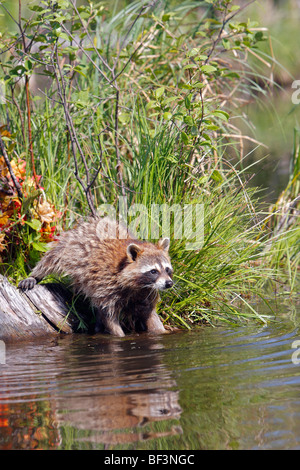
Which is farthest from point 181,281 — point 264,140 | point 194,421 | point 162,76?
point 264,140

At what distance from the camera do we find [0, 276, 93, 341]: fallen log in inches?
217

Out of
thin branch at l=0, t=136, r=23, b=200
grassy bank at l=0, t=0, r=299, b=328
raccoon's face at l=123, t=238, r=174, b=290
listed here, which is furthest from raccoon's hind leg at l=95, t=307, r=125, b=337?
thin branch at l=0, t=136, r=23, b=200

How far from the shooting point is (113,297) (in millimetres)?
5594

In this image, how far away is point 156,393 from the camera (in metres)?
3.69

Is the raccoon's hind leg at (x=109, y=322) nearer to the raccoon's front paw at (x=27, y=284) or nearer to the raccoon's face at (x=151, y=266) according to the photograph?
the raccoon's face at (x=151, y=266)

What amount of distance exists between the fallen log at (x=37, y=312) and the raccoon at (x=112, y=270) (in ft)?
0.43

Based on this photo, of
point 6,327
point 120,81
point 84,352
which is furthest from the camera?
point 120,81

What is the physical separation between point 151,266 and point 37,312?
43.2 inches

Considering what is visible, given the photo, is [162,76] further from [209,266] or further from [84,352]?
[84,352]

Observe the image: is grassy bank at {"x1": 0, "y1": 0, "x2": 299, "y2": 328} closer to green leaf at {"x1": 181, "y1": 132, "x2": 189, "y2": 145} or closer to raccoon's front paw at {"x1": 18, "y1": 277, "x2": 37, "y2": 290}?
green leaf at {"x1": 181, "y1": 132, "x2": 189, "y2": 145}

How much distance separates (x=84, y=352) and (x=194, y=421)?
189cm

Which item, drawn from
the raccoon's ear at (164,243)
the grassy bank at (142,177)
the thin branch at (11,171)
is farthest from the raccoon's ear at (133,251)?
the thin branch at (11,171)

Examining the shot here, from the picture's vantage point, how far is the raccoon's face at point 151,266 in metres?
5.37

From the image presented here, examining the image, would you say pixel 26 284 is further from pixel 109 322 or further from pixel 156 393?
pixel 156 393
